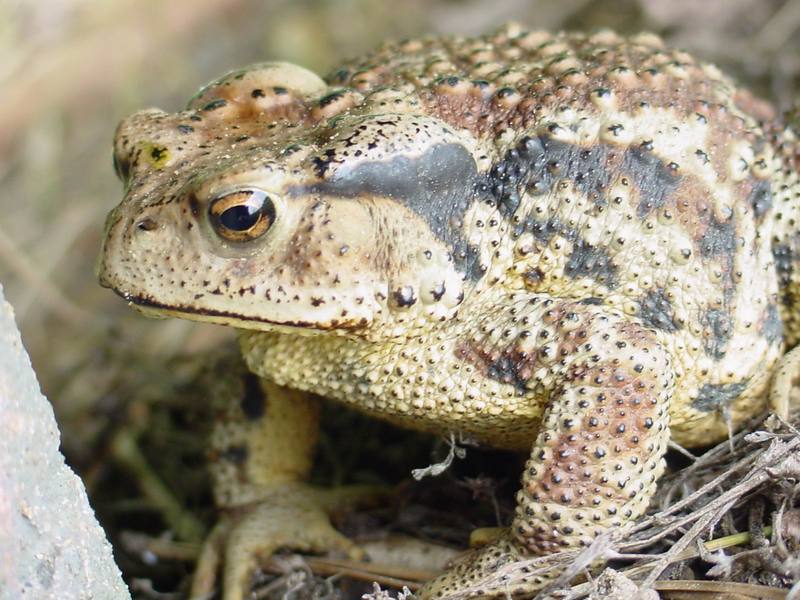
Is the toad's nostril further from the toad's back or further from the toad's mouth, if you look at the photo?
the toad's back

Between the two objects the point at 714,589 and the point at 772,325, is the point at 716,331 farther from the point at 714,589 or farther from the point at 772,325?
the point at 714,589

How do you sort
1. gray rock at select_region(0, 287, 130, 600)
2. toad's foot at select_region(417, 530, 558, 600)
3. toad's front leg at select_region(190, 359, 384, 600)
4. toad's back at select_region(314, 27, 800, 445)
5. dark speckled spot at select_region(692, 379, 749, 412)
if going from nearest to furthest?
gray rock at select_region(0, 287, 130, 600)
toad's foot at select_region(417, 530, 558, 600)
toad's back at select_region(314, 27, 800, 445)
dark speckled spot at select_region(692, 379, 749, 412)
toad's front leg at select_region(190, 359, 384, 600)

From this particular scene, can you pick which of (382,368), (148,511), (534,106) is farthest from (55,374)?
(534,106)

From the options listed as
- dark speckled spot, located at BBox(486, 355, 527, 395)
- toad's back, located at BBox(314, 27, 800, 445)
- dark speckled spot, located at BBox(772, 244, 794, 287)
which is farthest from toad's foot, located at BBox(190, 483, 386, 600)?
dark speckled spot, located at BBox(772, 244, 794, 287)

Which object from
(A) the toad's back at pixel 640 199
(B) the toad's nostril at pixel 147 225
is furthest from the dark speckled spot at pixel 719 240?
(B) the toad's nostril at pixel 147 225

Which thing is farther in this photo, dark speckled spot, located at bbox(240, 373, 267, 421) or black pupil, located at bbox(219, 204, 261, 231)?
dark speckled spot, located at bbox(240, 373, 267, 421)

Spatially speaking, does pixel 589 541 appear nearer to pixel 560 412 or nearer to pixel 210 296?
pixel 560 412

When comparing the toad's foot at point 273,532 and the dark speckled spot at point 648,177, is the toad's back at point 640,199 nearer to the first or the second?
the dark speckled spot at point 648,177
